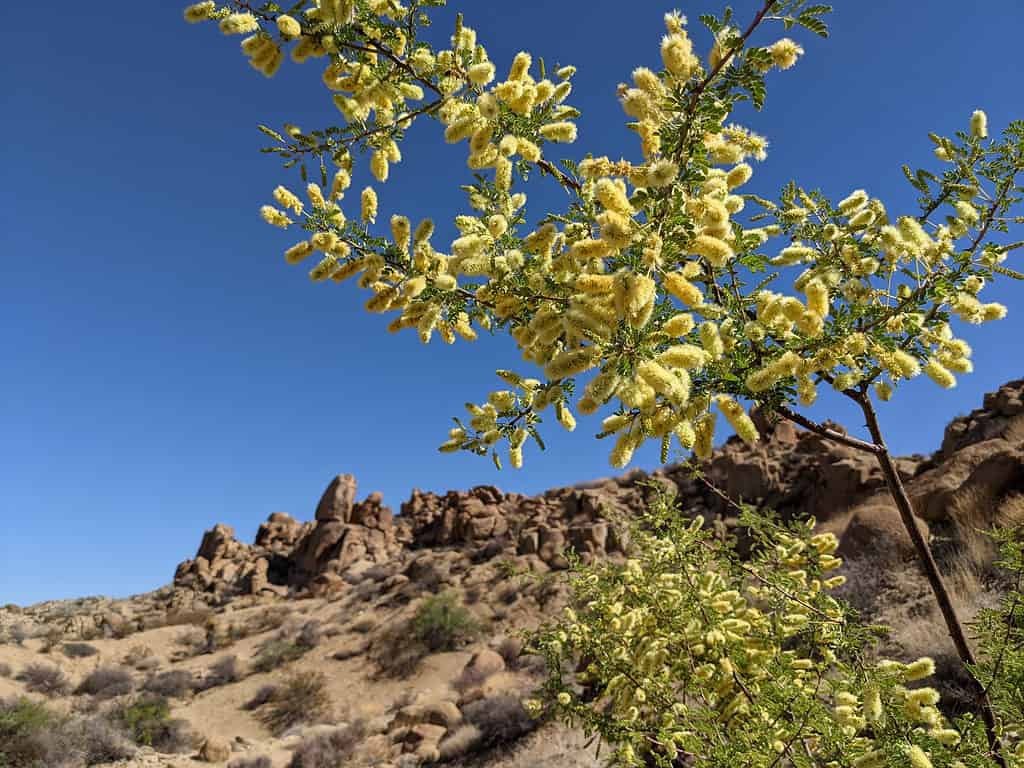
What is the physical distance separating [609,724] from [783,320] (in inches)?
121

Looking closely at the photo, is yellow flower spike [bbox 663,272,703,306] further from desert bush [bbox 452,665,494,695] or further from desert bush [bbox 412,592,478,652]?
desert bush [bbox 412,592,478,652]

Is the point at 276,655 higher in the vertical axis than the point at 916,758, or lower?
higher

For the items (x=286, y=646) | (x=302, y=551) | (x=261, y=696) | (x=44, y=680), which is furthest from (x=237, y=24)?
(x=302, y=551)

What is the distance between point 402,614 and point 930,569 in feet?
64.0

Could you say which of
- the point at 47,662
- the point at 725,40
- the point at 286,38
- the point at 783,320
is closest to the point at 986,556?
the point at 783,320

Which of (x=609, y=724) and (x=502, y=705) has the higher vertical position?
(x=609, y=724)

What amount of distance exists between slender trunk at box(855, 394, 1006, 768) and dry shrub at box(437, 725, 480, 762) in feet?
30.4

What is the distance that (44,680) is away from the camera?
15.3 metres

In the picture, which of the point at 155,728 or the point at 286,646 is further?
the point at 286,646

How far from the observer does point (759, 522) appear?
3.10m

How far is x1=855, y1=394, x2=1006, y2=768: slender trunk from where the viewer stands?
2.14m

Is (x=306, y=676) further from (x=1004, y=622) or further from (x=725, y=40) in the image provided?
(x=725, y=40)

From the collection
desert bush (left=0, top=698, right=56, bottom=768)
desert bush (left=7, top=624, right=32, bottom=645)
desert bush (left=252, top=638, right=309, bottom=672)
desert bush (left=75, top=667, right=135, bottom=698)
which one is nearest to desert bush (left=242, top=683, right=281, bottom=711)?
desert bush (left=252, top=638, right=309, bottom=672)

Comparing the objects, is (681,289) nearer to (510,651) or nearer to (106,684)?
(510,651)
